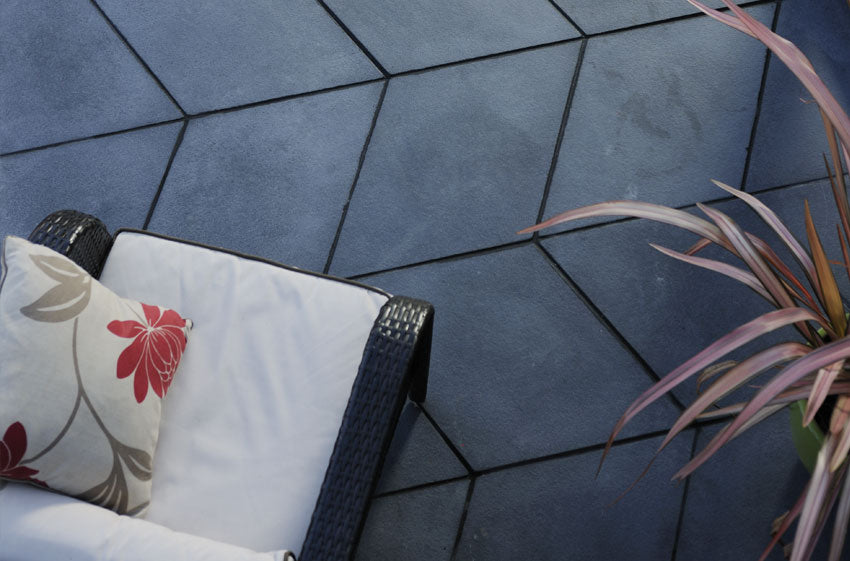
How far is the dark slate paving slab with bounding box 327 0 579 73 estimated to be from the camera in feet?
5.98

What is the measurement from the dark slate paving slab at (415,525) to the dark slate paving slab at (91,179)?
83 centimetres

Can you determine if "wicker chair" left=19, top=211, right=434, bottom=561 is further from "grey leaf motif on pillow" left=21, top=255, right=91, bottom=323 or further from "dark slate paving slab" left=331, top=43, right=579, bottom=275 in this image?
"dark slate paving slab" left=331, top=43, right=579, bottom=275

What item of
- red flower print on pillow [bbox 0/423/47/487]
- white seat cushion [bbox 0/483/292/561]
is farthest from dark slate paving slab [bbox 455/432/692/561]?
red flower print on pillow [bbox 0/423/47/487]

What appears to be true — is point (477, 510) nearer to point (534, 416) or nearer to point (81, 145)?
point (534, 416)

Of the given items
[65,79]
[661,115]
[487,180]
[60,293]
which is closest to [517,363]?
[487,180]

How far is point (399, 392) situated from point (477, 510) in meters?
0.46

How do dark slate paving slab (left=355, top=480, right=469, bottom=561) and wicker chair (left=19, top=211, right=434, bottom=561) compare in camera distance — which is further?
dark slate paving slab (left=355, top=480, right=469, bottom=561)

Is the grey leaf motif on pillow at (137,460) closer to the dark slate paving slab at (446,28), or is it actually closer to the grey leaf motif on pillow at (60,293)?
the grey leaf motif on pillow at (60,293)

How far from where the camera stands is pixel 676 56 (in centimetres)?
179

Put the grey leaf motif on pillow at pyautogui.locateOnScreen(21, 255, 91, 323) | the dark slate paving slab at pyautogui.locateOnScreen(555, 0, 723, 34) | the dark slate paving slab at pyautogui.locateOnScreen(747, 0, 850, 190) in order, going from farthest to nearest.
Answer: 1. the dark slate paving slab at pyautogui.locateOnScreen(555, 0, 723, 34)
2. the dark slate paving slab at pyautogui.locateOnScreen(747, 0, 850, 190)
3. the grey leaf motif on pillow at pyautogui.locateOnScreen(21, 255, 91, 323)

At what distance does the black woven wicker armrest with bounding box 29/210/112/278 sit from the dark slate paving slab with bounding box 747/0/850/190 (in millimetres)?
1284

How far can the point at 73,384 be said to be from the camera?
102 cm

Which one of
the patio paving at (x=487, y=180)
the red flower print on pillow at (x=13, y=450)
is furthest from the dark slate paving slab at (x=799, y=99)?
the red flower print on pillow at (x=13, y=450)

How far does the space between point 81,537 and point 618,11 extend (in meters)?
1.56
